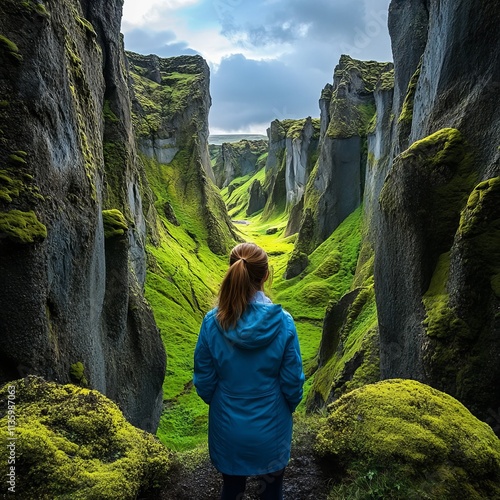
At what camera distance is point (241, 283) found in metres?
5.35

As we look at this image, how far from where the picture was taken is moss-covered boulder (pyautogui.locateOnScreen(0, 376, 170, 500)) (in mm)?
5340

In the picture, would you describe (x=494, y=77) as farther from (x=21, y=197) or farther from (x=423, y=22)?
(x=423, y=22)

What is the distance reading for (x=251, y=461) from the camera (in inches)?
205

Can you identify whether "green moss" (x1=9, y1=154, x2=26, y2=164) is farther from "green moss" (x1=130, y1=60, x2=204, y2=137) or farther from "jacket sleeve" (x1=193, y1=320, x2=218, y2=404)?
"green moss" (x1=130, y1=60, x2=204, y2=137)

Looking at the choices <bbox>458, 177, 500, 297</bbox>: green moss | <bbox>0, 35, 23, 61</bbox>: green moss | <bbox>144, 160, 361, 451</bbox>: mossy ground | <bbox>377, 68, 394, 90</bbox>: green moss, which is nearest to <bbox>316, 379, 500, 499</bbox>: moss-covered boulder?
<bbox>458, 177, 500, 297</bbox>: green moss

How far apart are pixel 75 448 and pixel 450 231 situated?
1044cm

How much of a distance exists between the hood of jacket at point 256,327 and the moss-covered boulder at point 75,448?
8.33 ft

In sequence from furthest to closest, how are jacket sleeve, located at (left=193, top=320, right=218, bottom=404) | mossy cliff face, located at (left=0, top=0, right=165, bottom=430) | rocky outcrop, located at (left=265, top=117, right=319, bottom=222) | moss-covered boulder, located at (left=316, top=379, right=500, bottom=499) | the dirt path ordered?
rocky outcrop, located at (left=265, top=117, right=319, bottom=222), mossy cliff face, located at (left=0, top=0, right=165, bottom=430), the dirt path, moss-covered boulder, located at (left=316, top=379, right=500, bottom=499), jacket sleeve, located at (left=193, top=320, right=218, bottom=404)

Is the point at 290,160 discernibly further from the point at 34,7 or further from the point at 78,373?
the point at 78,373

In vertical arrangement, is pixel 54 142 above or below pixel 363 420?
above

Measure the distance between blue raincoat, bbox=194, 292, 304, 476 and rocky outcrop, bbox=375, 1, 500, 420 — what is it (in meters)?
6.31

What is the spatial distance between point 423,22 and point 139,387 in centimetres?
2461

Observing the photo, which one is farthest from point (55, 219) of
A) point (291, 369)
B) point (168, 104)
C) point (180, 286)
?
point (168, 104)

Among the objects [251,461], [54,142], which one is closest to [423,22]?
[54,142]
